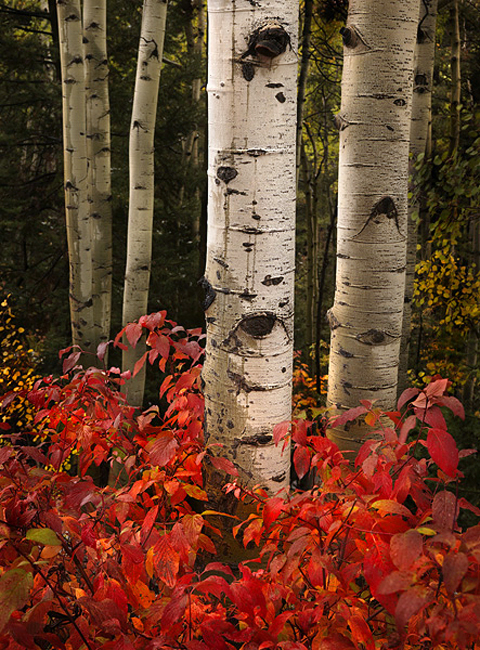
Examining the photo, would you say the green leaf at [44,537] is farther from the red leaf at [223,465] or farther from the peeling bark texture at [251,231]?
the peeling bark texture at [251,231]

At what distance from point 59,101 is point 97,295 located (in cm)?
412

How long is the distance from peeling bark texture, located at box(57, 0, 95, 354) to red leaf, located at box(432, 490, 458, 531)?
14.8ft

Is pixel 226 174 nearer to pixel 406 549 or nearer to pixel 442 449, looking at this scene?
pixel 442 449

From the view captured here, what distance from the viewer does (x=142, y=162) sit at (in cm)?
449

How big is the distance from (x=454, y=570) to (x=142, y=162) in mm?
4231

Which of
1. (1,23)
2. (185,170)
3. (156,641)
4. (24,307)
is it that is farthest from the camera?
(185,170)

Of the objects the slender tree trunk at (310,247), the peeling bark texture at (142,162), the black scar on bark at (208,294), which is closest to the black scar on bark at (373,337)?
the black scar on bark at (208,294)

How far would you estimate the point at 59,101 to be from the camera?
7.78m

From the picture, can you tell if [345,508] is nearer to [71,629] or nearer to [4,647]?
[71,629]

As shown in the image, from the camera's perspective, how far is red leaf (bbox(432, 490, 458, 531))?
0.94 m

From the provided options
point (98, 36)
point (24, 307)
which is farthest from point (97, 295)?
point (24, 307)

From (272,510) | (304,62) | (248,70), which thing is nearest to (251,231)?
(248,70)

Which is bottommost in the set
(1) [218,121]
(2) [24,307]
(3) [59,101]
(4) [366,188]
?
(2) [24,307]

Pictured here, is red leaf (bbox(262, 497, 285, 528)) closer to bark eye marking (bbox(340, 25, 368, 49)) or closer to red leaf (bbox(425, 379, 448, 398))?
red leaf (bbox(425, 379, 448, 398))
